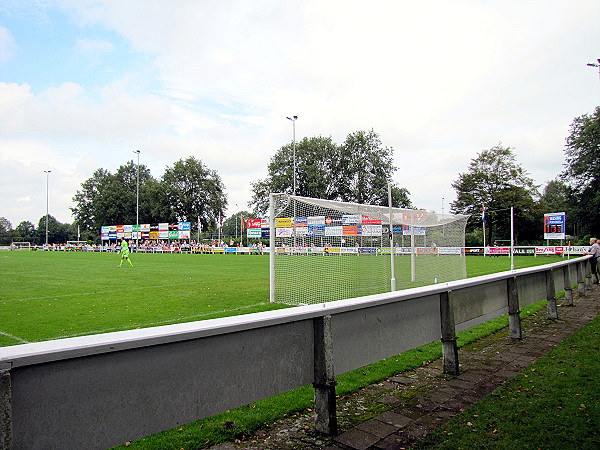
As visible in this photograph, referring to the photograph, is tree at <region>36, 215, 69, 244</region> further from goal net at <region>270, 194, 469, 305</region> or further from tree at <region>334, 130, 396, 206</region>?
goal net at <region>270, 194, 469, 305</region>

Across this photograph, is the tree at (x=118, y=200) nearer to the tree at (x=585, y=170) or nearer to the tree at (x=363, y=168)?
the tree at (x=363, y=168)

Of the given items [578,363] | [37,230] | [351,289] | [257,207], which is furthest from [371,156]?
[37,230]

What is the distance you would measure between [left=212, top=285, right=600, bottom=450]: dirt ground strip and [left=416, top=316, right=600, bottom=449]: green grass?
0.52 feet

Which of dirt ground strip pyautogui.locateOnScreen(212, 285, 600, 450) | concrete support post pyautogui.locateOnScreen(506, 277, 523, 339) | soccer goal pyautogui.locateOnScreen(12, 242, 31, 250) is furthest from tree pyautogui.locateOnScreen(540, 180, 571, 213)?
soccer goal pyautogui.locateOnScreen(12, 242, 31, 250)

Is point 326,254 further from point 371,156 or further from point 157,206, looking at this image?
point 157,206

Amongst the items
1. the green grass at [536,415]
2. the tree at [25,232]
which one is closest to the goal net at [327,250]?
the green grass at [536,415]

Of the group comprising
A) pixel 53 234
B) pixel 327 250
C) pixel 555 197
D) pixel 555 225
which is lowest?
pixel 327 250

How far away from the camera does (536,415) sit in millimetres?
3693

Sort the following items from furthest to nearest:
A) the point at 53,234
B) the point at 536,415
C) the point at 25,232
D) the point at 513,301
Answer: the point at 25,232, the point at 53,234, the point at 513,301, the point at 536,415

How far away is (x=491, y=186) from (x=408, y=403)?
64040mm

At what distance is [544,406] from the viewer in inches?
153

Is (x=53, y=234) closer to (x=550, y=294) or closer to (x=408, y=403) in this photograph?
(x=550, y=294)

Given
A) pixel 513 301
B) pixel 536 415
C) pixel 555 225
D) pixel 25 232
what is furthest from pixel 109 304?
pixel 25 232

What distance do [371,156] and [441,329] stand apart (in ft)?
215
